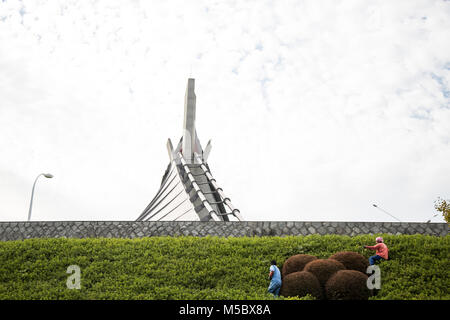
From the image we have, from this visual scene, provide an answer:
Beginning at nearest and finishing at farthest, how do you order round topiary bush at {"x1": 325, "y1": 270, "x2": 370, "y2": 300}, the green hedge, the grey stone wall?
round topiary bush at {"x1": 325, "y1": 270, "x2": 370, "y2": 300} < the green hedge < the grey stone wall

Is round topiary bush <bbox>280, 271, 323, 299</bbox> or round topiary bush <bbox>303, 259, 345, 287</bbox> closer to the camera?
round topiary bush <bbox>280, 271, 323, 299</bbox>

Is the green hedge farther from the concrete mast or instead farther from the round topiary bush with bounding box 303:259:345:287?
the concrete mast

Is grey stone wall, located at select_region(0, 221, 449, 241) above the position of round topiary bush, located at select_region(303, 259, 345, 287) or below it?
above

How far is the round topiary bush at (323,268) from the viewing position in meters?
6.83

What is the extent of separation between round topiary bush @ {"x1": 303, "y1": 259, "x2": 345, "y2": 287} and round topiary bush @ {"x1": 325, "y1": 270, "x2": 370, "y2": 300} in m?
0.19

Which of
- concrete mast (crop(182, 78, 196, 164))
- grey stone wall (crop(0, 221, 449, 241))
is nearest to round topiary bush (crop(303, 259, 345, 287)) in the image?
grey stone wall (crop(0, 221, 449, 241))

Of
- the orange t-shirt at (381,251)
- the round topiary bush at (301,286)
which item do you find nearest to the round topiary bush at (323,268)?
the round topiary bush at (301,286)

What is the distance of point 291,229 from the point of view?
1100 cm

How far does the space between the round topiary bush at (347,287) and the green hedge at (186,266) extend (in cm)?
50

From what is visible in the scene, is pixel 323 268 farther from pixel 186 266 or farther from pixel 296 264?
pixel 186 266

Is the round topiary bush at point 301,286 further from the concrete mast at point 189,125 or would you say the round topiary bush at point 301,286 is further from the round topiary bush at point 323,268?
the concrete mast at point 189,125

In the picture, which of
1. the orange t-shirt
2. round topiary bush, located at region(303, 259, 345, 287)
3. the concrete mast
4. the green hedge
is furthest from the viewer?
the concrete mast

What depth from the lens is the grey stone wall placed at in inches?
429

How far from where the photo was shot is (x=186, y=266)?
8.22 meters
